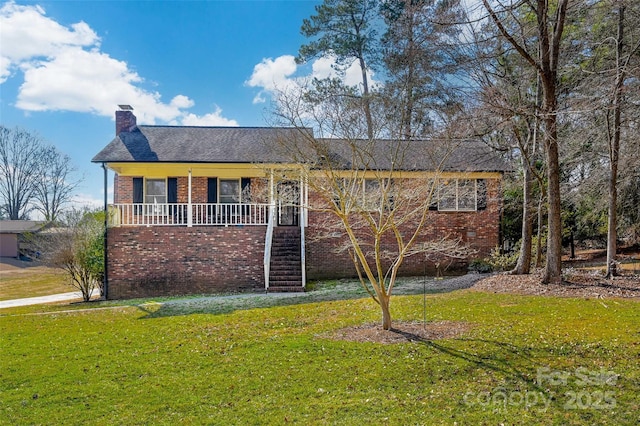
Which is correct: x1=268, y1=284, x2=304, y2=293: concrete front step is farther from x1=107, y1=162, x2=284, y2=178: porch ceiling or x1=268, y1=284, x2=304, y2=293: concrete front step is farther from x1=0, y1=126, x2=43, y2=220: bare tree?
x1=0, y1=126, x2=43, y2=220: bare tree

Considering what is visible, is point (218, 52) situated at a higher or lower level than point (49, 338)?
higher

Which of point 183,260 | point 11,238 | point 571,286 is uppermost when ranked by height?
point 183,260

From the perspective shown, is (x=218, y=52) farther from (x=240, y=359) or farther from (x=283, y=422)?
(x=283, y=422)

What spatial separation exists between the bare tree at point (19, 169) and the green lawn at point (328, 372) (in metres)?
37.3

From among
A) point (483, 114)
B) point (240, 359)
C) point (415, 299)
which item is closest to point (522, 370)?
point (240, 359)

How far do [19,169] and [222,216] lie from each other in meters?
34.1

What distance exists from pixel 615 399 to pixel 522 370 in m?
0.92

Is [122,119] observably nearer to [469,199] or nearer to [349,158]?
[349,158]

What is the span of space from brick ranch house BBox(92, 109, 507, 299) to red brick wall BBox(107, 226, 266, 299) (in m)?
0.03

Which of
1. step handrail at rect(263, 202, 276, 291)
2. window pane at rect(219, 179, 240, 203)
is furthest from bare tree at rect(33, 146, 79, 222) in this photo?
step handrail at rect(263, 202, 276, 291)

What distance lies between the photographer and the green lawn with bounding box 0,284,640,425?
13.5 feet

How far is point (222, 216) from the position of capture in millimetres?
14320

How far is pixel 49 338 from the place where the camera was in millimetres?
7305

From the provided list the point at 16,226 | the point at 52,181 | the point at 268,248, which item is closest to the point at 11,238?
the point at 16,226
